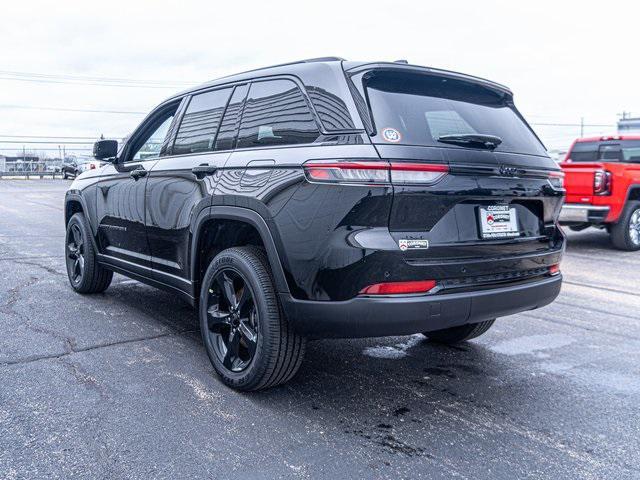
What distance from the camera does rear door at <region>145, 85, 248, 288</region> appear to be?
3.94 metres

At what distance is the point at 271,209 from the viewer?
328cm

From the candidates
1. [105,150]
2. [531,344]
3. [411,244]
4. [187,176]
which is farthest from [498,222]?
[105,150]

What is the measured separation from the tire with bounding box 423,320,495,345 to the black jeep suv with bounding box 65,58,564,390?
2.60 feet

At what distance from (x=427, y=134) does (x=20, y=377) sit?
2.78 metres

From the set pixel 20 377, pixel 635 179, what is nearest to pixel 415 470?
pixel 20 377

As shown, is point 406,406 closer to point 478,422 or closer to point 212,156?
point 478,422

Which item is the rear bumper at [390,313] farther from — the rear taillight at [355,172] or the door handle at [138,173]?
the door handle at [138,173]

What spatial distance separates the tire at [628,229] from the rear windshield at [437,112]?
6.74 meters

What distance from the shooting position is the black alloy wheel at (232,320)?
3514 millimetres

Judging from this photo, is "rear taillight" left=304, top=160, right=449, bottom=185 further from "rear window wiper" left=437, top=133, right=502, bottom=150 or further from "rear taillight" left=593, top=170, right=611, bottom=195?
"rear taillight" left=593, top=170, right=611, bottom=195

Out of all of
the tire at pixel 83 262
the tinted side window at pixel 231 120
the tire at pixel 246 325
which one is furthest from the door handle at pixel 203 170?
the tire at pixel 83 262

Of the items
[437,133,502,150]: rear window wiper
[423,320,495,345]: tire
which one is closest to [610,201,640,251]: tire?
[423,320,495,345]: tire

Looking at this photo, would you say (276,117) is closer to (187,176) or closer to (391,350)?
(187,176)

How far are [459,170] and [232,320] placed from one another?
62.1 inches
